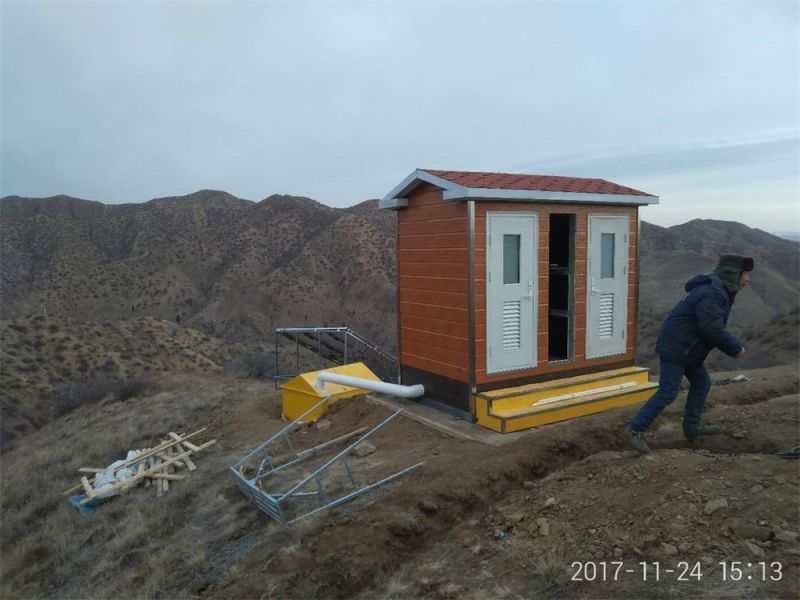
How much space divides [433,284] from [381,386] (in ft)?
5.56

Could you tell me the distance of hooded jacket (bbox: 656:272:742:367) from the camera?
17.1 ft

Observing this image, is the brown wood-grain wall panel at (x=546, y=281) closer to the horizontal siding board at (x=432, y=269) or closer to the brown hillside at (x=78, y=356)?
the horizontal siding board at (x=432, y=269)

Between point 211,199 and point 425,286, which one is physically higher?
point 211,199

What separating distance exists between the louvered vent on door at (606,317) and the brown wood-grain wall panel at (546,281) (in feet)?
1.14

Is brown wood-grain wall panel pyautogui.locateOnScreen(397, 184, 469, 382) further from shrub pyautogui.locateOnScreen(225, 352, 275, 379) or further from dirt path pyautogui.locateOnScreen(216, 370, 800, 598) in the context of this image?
shrub pyautogui.locateOnScreen(225, 352, 275, 379)

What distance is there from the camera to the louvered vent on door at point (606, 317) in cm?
848

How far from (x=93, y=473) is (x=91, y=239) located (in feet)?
167

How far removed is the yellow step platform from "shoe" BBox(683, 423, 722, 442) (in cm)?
170

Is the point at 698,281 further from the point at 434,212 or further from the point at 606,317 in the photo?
the point at 434,212

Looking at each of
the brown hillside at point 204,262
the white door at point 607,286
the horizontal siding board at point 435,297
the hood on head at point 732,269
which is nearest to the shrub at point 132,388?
the horizontal siding board at point 435,297

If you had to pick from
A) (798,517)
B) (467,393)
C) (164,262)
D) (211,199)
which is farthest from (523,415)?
(211,199)

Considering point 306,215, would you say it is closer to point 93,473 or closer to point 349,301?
point 349,301

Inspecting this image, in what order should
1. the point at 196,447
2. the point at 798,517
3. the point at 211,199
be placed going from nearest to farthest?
the point at 798,517 → the point at 196,447 → the point at 211,199

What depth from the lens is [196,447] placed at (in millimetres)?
9305
